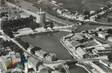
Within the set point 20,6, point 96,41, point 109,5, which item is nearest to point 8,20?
point 20,6

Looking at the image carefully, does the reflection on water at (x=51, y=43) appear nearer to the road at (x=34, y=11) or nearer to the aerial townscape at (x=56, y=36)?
the aerial townscape at (x=56, y=36)

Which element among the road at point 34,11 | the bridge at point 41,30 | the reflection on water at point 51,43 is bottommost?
the reflection on water at point 51,43

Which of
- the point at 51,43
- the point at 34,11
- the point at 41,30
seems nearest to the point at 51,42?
the point at 51,43

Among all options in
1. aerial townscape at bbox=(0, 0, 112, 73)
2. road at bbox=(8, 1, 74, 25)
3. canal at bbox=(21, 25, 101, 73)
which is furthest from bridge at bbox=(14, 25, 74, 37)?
road at bbox=(8, 1, 74, 25)

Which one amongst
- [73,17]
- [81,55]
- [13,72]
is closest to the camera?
[13,72]

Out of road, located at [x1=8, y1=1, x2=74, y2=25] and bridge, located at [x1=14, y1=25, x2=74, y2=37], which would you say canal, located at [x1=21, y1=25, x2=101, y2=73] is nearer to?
bridge, located at [x1=14, y1=25, x2=74, y2=37]

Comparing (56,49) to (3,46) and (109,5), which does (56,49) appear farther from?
(109,5)

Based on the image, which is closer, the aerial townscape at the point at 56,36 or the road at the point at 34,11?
the aerial townscape at the point at 56,36

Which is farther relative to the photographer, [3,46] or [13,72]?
[3,46]

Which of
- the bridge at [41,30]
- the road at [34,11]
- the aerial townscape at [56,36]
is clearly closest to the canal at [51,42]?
the aerial townscape at [56,36]
